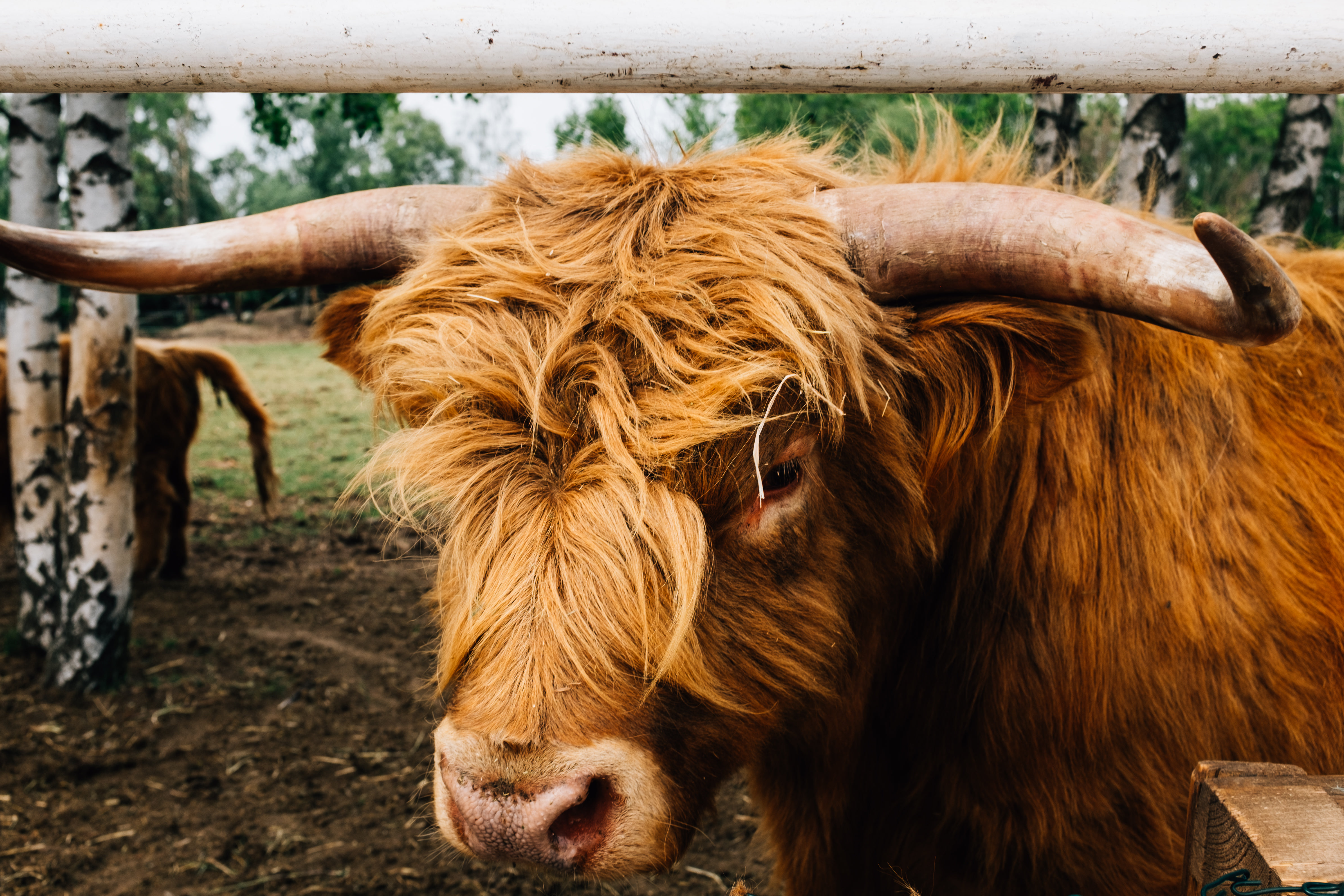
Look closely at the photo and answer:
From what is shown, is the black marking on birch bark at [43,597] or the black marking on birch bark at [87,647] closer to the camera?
the black marking on birch bark at [87,647]

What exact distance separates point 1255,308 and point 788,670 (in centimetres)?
102

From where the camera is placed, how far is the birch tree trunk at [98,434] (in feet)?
14.2

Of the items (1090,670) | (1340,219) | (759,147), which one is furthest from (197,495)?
(1340,219)

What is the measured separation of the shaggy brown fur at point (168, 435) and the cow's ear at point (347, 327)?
197 inches

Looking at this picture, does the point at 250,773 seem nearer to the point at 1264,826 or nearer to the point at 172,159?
the point at 1264,826

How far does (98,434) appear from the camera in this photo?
4535 mm

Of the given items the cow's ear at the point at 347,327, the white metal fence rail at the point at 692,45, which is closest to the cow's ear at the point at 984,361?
the white metal fence rail at the point at 692,45

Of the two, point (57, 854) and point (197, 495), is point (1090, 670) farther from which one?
point (197, 495)

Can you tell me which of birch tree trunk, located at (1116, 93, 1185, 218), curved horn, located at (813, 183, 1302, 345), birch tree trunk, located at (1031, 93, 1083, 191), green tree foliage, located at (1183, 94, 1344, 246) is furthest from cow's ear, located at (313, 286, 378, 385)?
green tree foliage, located at (1183, 94, 1344, 246)

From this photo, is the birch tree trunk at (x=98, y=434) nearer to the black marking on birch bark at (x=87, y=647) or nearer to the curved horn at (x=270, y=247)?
the black marking on birch bark at (x=87, y=647)

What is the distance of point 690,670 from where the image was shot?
1.61m

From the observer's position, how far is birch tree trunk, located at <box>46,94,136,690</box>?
14.2 feet

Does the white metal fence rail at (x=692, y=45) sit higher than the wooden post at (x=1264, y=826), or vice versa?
the white metal fence rail at (x=692, y=45)

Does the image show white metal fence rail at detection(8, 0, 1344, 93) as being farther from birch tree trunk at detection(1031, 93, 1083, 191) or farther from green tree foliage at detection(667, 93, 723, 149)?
birch tree trunk at detection(1031, 93, 1083, 191)
